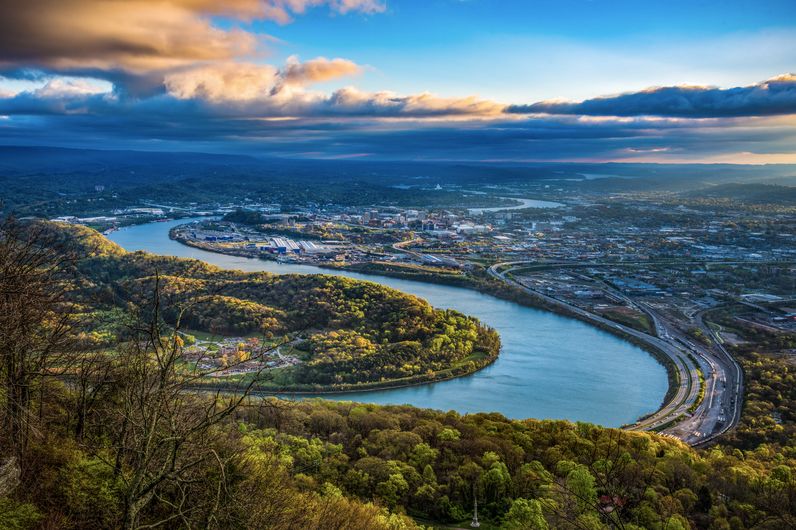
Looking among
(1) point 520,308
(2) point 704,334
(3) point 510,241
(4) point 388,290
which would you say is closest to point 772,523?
(2) point 704,334

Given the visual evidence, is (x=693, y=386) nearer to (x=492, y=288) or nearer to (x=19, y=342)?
(x=492, y=288)

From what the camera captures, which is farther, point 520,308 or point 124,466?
point 520,308

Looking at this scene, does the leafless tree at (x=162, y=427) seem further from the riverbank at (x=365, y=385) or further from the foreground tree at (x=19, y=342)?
the riverbank at (x=365, y=385)

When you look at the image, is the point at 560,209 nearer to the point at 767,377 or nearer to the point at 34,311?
the point at 767,377

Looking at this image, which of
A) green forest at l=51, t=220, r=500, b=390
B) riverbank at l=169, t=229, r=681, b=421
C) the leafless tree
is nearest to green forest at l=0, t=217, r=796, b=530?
the leafless tree

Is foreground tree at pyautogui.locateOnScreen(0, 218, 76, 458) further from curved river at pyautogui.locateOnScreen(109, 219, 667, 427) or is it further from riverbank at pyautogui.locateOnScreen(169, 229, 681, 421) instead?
curved river at pyautogui.locateOnScreen(109, 219, 667, 427)
